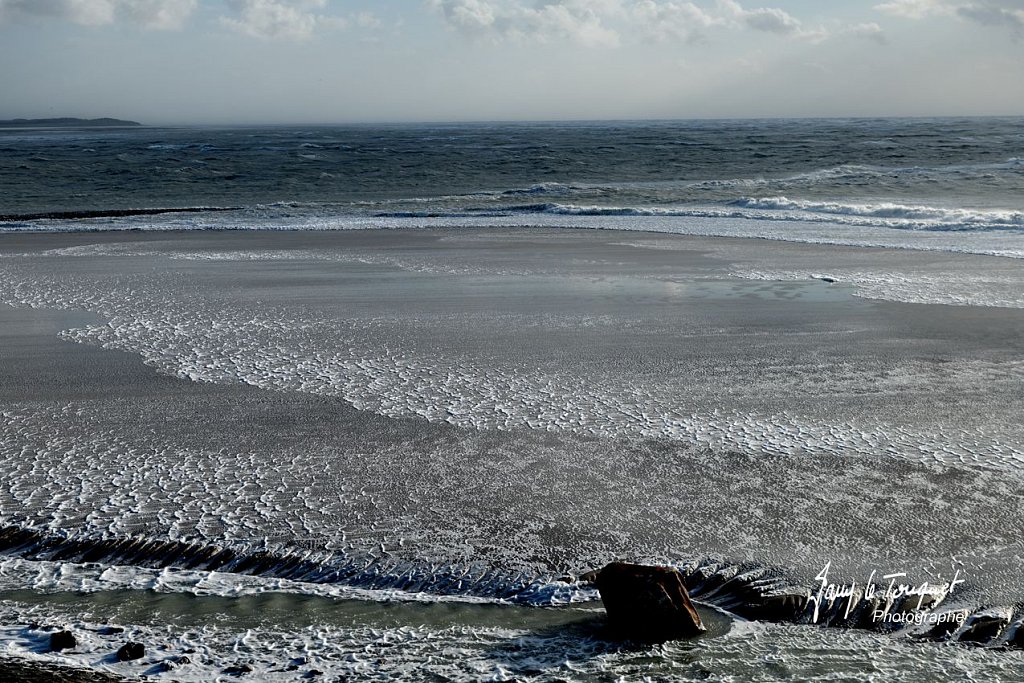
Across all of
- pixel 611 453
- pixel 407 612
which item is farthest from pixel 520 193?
pixel 407 612

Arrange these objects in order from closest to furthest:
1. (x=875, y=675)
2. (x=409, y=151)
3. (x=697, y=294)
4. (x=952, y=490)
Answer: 1. (x=875, y=675)
2. (x=952, y=490)
3. (x=697, y=294)
4. (x=409, y=151)

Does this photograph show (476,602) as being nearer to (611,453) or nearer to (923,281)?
(611,453)

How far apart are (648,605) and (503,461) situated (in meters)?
1.85

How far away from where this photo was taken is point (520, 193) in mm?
27141

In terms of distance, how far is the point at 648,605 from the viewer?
3254mm

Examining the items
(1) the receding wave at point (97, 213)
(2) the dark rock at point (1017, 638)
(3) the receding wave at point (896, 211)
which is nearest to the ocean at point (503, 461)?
(2) the dark rock at point (1017, 638)

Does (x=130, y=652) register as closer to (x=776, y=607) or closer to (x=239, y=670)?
(x=239, y=670)

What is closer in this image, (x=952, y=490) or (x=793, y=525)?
(x=793, y=525)

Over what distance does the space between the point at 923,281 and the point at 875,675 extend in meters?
8.45

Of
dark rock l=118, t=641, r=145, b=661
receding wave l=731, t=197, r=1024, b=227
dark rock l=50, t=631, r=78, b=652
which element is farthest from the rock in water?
receding wave l=731, t=197, r=1024, b=227

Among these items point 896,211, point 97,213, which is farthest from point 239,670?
point 97,213

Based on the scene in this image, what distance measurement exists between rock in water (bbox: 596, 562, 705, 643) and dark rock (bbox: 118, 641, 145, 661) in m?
1.53

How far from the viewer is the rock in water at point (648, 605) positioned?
10.7ft
